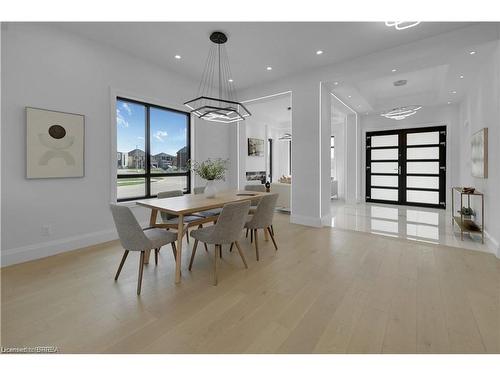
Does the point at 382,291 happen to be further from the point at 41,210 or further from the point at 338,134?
the point at 338,134

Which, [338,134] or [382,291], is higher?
[338,134]

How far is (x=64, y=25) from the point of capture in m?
3.25

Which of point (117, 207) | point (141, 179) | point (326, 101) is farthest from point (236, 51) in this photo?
point (117, 207)

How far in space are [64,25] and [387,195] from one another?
8799 millimetres

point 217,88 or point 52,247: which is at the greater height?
point 217,88

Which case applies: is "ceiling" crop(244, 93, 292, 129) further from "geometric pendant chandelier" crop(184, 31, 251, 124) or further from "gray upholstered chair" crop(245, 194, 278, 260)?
"gray upholstered chair" crop(245, 194, 278, 260)

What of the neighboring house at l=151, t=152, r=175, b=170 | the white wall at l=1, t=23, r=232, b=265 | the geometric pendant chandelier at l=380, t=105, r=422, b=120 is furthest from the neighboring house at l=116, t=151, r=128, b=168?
the geometric pendant chandelier at l=380, t=105, r=422, b=120

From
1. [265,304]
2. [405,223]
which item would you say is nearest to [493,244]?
[405,223]

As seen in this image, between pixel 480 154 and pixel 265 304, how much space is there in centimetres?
437

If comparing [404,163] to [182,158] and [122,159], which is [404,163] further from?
[122,159]

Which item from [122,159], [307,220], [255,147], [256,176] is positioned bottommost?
[307,220]

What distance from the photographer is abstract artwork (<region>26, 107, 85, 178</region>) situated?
10.0 feet

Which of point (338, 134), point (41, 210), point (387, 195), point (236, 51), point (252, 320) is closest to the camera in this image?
point (252, 320)

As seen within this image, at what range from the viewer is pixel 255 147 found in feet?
29.3
